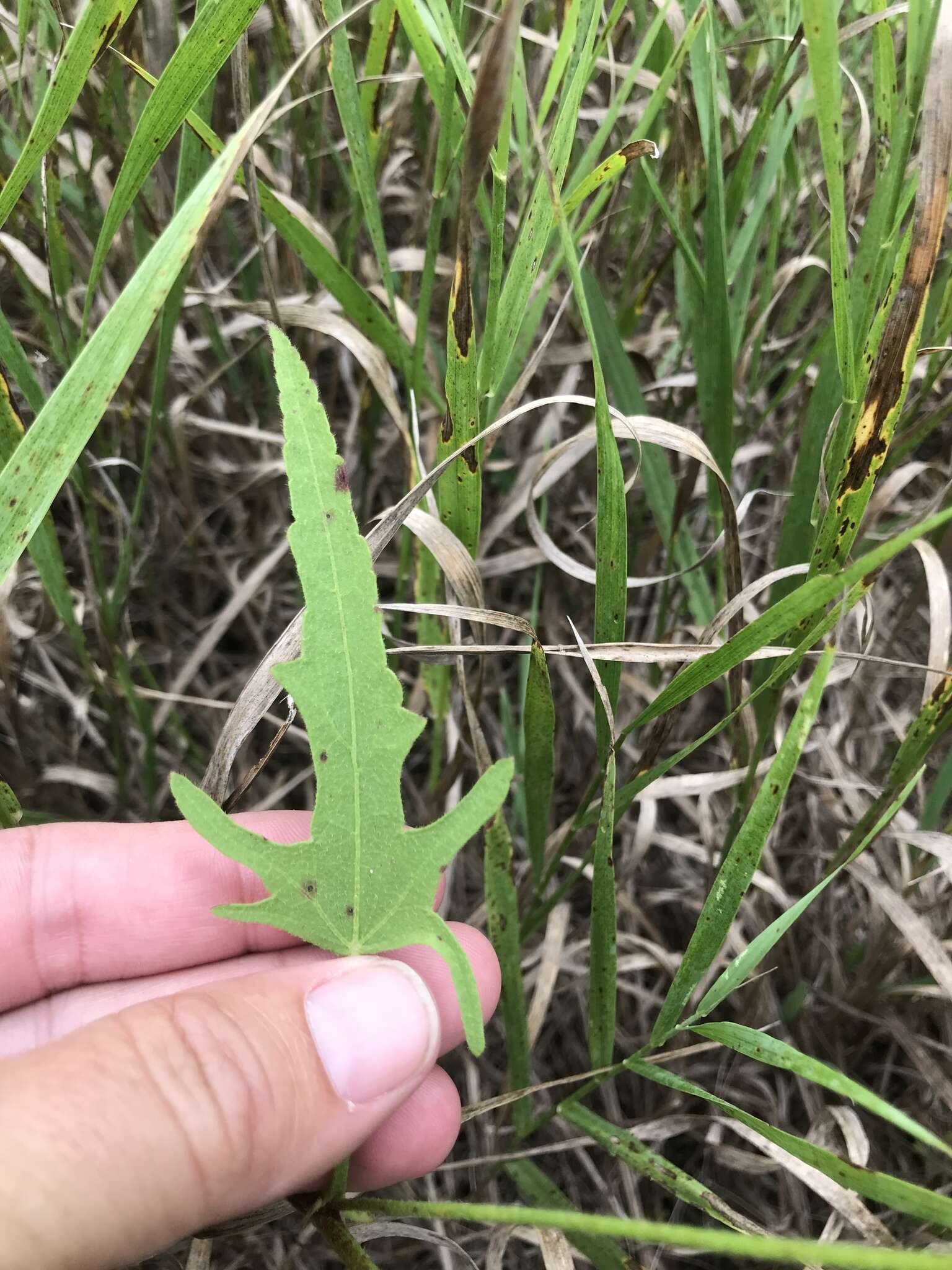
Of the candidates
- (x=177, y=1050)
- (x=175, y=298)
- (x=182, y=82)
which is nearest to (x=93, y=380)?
(x=182, y=82)

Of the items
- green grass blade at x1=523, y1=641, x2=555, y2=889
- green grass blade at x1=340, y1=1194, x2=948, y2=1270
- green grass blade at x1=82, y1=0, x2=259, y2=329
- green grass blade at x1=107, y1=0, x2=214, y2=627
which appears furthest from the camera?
green grass blade at x1=107, y1=0, x2=214, y2=627

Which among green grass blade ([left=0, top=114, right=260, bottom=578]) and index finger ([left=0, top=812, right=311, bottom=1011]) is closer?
green grass blade ([left=0, top=114, right=260, bottom=578])

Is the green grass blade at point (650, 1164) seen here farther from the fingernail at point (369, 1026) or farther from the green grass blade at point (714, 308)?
the green grass blade at point (714, 308)

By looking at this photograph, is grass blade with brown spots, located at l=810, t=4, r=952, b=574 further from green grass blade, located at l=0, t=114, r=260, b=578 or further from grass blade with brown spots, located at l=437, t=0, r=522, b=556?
green grass blade, located at l=0, t=114, r=260, b=578

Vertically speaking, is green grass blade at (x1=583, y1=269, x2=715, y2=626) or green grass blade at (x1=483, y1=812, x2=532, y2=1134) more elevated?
green grass blade at (x1=583, y1=269, x2=715, y2=626)

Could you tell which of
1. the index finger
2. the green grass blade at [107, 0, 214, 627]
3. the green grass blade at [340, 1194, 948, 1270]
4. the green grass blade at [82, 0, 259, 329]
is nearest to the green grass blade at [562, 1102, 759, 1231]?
the green grass blade at [340, 1194, 948, 1270]

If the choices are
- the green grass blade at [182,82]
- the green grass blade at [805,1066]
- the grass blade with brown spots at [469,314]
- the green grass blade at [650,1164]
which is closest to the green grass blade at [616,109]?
the grass blade with brown spots at [469,314]

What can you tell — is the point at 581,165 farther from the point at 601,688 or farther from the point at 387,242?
the point at 387,242

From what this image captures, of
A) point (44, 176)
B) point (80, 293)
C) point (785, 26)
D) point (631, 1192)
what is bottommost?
point (631, 1192)

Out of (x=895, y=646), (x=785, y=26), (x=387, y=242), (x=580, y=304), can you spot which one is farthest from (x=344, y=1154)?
(x=387, y=242)
